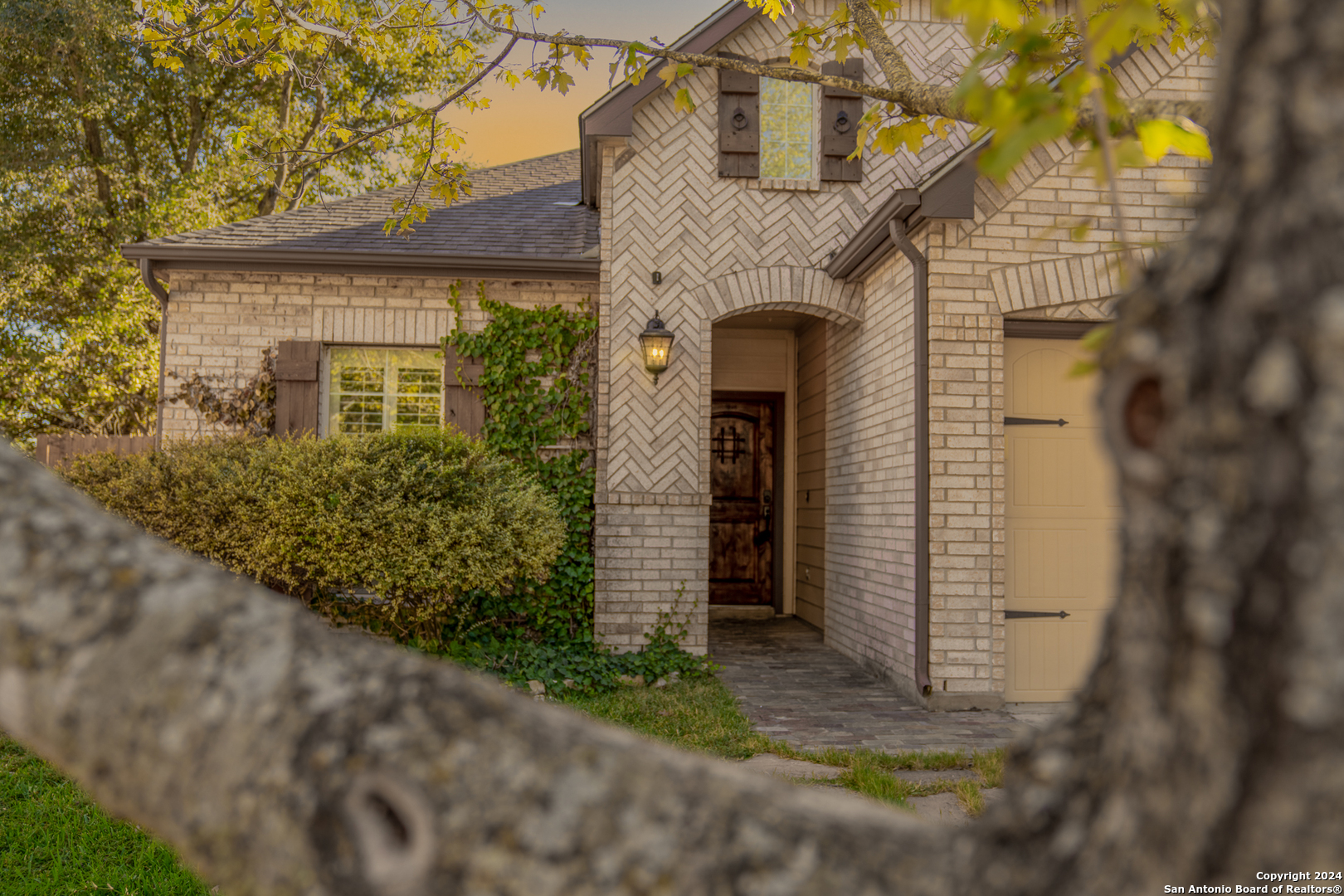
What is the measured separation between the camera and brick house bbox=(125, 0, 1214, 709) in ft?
18.4

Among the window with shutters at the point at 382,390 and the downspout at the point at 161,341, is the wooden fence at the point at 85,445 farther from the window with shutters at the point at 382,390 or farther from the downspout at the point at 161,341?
the window with shutters at the point at 382,390

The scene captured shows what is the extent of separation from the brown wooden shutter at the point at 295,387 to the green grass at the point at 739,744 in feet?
11.8

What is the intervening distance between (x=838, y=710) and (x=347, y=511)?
369 cm

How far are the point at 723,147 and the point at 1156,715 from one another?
708cm

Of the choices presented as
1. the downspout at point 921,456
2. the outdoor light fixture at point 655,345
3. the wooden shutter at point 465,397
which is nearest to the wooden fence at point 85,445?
the wooden shutter at point 465,397

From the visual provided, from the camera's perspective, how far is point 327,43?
18.9 feet

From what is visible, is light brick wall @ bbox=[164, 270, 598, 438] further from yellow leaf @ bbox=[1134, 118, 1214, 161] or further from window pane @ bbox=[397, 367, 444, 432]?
yellow leaf @ bbox=[1134, 118, 1214, 161]

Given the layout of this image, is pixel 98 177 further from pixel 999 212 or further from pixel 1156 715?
pixel 1156 715

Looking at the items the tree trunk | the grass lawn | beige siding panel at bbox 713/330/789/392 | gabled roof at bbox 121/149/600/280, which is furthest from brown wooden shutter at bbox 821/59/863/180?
the tree trunk

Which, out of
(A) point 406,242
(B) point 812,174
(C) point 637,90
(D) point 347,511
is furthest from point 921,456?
(A) point 406,242

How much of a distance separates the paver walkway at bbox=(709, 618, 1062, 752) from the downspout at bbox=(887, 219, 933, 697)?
0.39 m

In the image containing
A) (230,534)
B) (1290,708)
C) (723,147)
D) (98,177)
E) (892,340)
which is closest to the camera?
(1290,708)

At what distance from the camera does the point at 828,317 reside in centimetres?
732

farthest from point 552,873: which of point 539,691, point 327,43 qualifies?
point 327,43
